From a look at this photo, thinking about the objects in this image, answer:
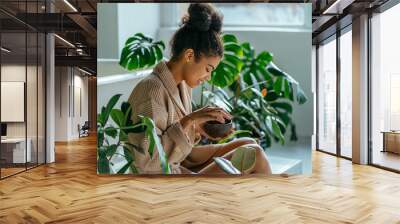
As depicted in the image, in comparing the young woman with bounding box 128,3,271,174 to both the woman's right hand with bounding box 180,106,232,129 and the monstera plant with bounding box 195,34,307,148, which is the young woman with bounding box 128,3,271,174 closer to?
the woman's right hand with bounding box 180,106,232,129

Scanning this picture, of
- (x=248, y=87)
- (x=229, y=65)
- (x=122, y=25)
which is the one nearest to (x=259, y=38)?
(x=229, y=65)

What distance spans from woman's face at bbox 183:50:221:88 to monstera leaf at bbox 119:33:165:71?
480 mm

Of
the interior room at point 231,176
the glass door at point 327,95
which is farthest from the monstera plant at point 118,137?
the glass door at point 327,95

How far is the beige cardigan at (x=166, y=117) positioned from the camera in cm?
611

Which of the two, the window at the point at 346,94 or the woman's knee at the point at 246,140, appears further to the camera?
the window at the point at 346,94

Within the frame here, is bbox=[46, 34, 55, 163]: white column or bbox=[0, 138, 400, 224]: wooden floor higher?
bbox=[46, 34, 55, 163]: white column

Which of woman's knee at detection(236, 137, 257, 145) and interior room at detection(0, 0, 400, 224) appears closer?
interior room at detection(0, 0, 400, 224)

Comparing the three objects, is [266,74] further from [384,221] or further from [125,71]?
[384,221]

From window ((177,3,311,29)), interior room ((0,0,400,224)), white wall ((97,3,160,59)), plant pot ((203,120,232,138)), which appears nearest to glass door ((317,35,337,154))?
interior room ((0,0,400,224))

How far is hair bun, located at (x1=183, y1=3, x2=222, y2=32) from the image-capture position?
6.29 meters

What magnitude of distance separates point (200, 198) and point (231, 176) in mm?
1542

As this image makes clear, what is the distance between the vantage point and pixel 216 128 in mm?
6355

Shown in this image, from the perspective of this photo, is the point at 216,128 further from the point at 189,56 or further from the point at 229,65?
the point at 189,56

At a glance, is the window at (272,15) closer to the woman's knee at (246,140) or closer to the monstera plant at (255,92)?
the monstera plant at (255,92)
